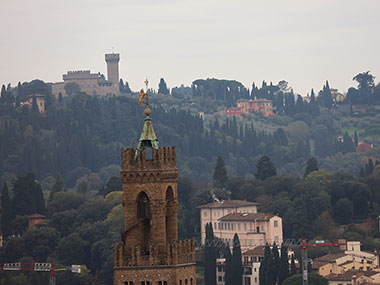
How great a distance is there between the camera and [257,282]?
164m

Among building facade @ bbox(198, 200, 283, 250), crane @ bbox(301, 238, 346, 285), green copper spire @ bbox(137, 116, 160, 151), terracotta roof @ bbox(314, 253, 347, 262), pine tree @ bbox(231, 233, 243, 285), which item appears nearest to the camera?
green copper spire @ bbox(137, 116, 160, 151)

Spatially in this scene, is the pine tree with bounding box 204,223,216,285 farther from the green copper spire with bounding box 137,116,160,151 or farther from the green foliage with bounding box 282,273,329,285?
the green copper spire with bounding box 137,116,160,151

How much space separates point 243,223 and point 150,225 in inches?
5640

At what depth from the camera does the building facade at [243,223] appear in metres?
187

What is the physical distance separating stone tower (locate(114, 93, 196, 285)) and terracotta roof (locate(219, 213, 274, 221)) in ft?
458

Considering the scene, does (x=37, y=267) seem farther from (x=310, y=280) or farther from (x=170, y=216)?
(x=170, y=216)

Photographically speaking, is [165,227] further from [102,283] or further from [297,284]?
[102,283]

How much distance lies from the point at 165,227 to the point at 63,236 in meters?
137

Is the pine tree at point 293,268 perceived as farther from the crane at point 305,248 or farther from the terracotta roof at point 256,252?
the terracotta roof at point 256,252

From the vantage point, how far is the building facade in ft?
613

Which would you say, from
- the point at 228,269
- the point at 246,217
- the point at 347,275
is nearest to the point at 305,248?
the point at 228,269

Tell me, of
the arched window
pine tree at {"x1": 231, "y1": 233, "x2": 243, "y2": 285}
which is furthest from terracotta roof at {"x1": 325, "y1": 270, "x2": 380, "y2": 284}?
the arched window

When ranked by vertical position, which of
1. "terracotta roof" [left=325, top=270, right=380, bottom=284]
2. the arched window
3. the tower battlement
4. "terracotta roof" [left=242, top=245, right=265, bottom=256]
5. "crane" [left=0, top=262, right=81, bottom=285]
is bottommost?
"terracotta roof" [left=325, top=270, right=380, bottom=284]

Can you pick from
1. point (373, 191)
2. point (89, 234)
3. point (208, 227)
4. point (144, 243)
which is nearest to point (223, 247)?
point (208, 227)
